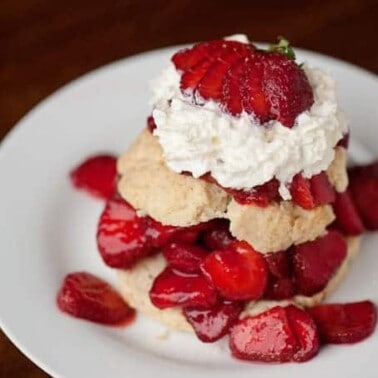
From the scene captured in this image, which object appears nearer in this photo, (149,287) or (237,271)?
(237,271)

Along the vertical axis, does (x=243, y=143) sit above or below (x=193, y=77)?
below

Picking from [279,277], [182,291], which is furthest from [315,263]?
[182,291]

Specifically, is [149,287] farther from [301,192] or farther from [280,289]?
[301,192]

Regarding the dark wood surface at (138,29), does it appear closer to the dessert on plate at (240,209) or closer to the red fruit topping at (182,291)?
the dessert on plate at (240,209)

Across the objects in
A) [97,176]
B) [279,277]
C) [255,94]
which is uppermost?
[255,94]

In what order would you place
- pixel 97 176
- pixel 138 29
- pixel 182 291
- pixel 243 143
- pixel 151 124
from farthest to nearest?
pixel 138 29
pixel 97 176
pixel 151 124
pixel 182 291
pixel 243 143

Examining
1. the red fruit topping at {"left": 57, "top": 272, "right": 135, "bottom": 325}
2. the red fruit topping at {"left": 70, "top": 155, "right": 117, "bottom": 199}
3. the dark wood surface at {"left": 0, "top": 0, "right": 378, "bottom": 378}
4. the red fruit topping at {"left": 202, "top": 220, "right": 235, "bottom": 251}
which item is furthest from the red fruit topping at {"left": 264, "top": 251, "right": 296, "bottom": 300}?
the dark wood surface at {"left": 0, "top": 0, "right": 378, "bottom": 378}

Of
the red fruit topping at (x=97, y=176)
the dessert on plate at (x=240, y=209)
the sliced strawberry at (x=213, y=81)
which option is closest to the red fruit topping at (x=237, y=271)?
the dessert on plate at (x=240, y=209)
